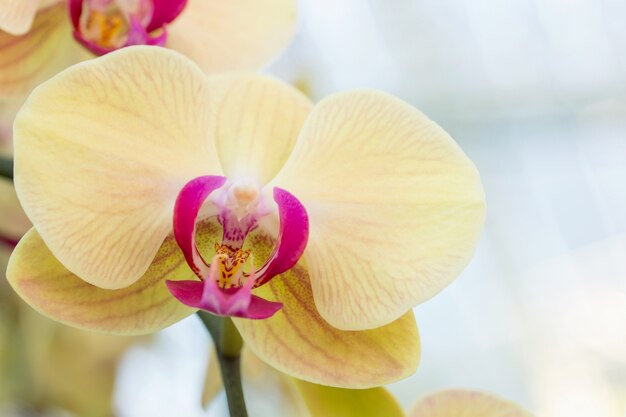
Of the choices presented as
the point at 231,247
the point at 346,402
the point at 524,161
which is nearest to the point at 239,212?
the point at 231,247

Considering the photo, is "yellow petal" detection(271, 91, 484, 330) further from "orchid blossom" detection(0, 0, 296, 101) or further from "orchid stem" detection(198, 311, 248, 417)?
"orchid blossom" detection(0, 0, 296, 101)

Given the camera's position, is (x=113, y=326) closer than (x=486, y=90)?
Yes

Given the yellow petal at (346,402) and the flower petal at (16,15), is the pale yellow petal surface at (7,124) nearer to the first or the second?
the flower petal at (16,15)

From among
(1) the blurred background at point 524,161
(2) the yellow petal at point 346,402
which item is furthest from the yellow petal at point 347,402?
(1) the blurred background at point 524,161

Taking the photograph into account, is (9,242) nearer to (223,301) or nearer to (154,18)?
(154,18)

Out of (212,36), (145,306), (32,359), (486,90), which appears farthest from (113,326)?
Answer: (486,90)

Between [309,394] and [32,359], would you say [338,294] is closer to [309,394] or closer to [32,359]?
[309,394]
